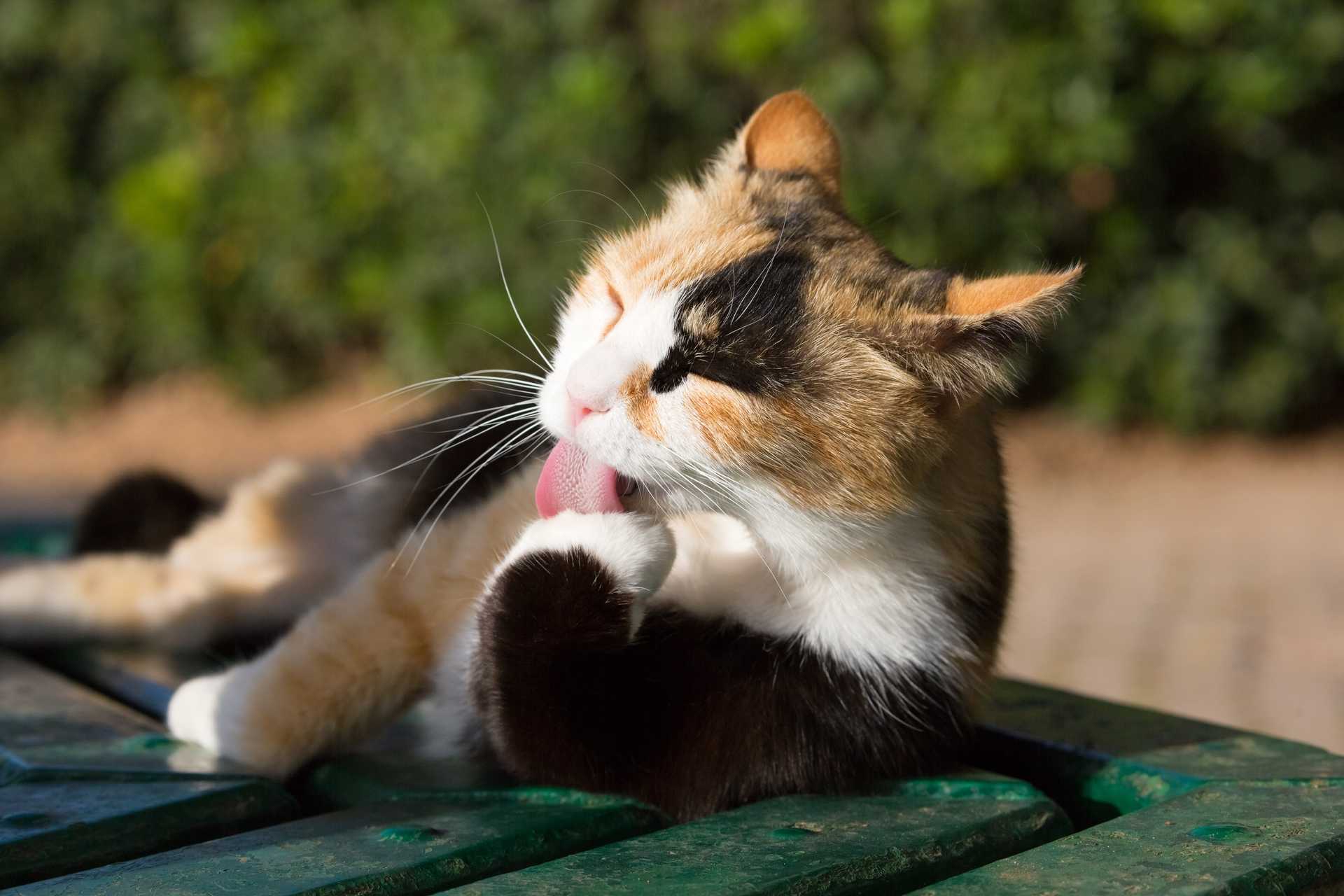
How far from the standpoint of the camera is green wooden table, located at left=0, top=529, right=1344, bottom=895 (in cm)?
140

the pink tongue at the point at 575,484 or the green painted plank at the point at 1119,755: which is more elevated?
the pink tongue at the point at 575,484

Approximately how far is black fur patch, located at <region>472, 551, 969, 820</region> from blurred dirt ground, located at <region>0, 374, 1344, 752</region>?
7.52ft

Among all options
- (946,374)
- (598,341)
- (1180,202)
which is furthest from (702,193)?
(1180,202)

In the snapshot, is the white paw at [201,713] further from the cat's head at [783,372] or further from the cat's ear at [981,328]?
the cat's ear at [981,328]

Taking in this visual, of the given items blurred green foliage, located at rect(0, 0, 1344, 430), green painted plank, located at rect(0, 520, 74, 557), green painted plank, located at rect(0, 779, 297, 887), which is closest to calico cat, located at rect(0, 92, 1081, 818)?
green painted plank, located at rect(0, 779, 297, 887)

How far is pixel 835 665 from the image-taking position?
1.76 m

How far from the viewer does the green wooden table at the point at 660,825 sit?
1398 millimetres

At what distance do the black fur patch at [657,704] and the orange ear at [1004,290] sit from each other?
500 millimetres

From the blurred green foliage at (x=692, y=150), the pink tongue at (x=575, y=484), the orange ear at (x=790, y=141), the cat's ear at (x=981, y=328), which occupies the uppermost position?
the blurred green foliage at (x=692, y=150)

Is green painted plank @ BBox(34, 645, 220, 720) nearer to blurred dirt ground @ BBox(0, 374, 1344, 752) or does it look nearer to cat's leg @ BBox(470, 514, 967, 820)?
cat's leg @ BBox(470, 514, 967, 820)

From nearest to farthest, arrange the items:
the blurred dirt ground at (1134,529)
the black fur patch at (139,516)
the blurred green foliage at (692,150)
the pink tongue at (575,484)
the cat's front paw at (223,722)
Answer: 1. the pink tongue at (575,484)
2. the cat's front paw at (223,722)
3. the black fur patch at (139,516)
4. the blurred dirt ground at (1134,529)
5. the blurred green foliage at (692,150)

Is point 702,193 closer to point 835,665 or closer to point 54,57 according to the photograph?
point 835,665

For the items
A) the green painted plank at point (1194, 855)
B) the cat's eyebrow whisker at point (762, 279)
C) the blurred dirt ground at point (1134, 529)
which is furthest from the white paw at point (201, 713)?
the blurred dirt ground at point (1134, 529)

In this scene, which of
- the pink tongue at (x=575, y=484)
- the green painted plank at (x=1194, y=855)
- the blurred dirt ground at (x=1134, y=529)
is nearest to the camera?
the green painted plank at (x=1194, y=855)
